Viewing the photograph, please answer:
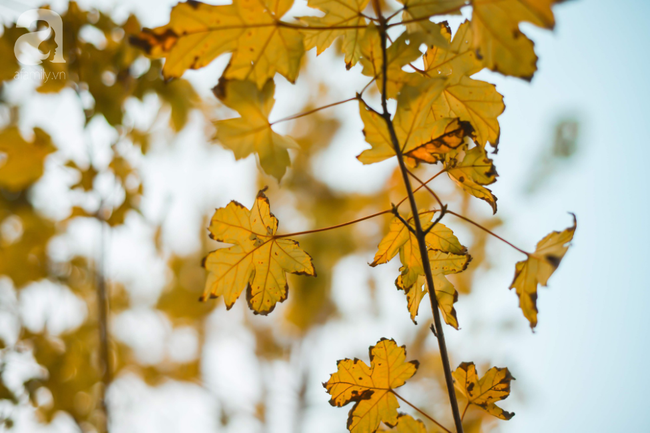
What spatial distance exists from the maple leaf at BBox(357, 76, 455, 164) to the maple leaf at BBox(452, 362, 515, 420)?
28 centimetres

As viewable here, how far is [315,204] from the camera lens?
10.6ft

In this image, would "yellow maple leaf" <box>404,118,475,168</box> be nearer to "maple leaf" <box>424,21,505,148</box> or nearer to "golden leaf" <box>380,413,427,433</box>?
"maple leaf" <box>424,21,505,148</box>

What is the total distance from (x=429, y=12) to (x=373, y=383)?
1.32ft

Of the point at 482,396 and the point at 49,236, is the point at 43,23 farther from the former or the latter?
the point at 482,396

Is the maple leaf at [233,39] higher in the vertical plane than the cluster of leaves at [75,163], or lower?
higher

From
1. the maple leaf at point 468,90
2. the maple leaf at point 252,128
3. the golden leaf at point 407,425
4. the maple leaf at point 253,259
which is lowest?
the maple leaf at point 253,259

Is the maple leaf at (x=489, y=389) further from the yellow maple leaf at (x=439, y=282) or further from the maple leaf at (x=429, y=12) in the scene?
the maple leaf at (x=429, y=12)

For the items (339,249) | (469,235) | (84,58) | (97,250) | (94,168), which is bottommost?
(97,250)

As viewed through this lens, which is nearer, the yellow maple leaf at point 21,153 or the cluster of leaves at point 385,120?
the cluster of leaves at point 385,120

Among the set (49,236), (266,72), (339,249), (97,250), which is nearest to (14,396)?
(97,250)

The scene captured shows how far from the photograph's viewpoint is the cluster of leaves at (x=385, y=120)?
32 centimetres

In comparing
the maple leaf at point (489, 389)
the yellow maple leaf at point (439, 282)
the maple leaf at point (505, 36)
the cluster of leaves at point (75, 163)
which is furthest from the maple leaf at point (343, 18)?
the cluster of leaves at point (75, 163)

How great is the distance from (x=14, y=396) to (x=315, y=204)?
97.7 inches

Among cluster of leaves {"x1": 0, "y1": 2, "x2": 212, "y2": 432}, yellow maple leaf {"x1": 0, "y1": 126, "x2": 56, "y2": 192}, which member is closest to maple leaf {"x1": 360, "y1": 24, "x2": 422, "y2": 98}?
cluster of leaves {"x1": 0, "y1": 2, "x2": 212, "y2": 432}
